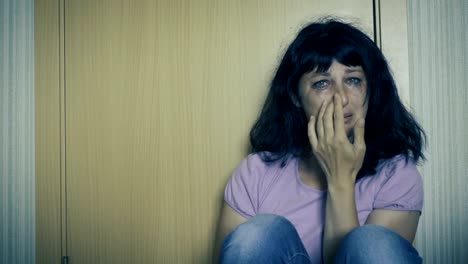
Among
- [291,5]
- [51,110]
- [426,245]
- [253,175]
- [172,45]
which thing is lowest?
[426,245]

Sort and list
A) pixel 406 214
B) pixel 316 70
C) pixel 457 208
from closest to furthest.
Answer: pixel 406 214 < pixel 316 70 < pixel 457 208

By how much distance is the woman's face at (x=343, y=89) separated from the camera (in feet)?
2.85

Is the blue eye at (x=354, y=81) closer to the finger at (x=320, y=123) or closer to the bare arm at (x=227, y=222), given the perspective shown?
the finger at (x=320, y=123)

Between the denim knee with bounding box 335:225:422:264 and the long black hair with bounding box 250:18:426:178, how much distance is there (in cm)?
27

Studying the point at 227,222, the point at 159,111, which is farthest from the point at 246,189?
the point at 159,111

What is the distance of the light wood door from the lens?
1.18m

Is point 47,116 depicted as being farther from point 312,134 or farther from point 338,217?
point 338,217

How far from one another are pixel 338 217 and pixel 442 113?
0.59 meters

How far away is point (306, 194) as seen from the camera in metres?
0.90

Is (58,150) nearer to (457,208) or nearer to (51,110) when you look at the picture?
(51,110)

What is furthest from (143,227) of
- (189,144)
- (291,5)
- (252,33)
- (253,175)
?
(291,5)

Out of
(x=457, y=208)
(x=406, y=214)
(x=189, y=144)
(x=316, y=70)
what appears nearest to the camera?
(x=406, y=214)

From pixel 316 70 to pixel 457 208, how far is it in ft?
2.09

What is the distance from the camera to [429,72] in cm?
110
